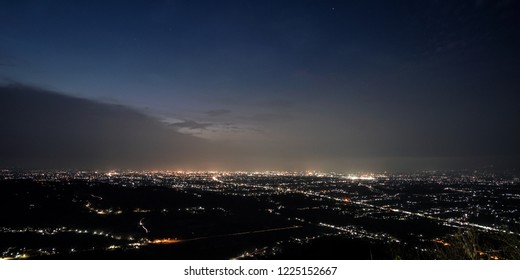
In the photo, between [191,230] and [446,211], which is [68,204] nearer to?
[191,230]

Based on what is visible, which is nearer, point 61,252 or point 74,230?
point 61,252

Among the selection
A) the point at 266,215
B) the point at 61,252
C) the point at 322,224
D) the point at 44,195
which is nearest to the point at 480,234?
the point at 61,252

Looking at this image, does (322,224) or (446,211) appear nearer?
(322,224)

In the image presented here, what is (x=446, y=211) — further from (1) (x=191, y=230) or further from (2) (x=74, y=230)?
(2) (x=74, y=230)

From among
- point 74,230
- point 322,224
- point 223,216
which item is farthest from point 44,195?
point 322,224

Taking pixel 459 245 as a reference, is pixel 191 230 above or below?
below

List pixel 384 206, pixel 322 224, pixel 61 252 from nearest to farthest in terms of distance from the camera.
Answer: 1. pixel 61 252
2. pixel 322 224
3. pixel 384 206
